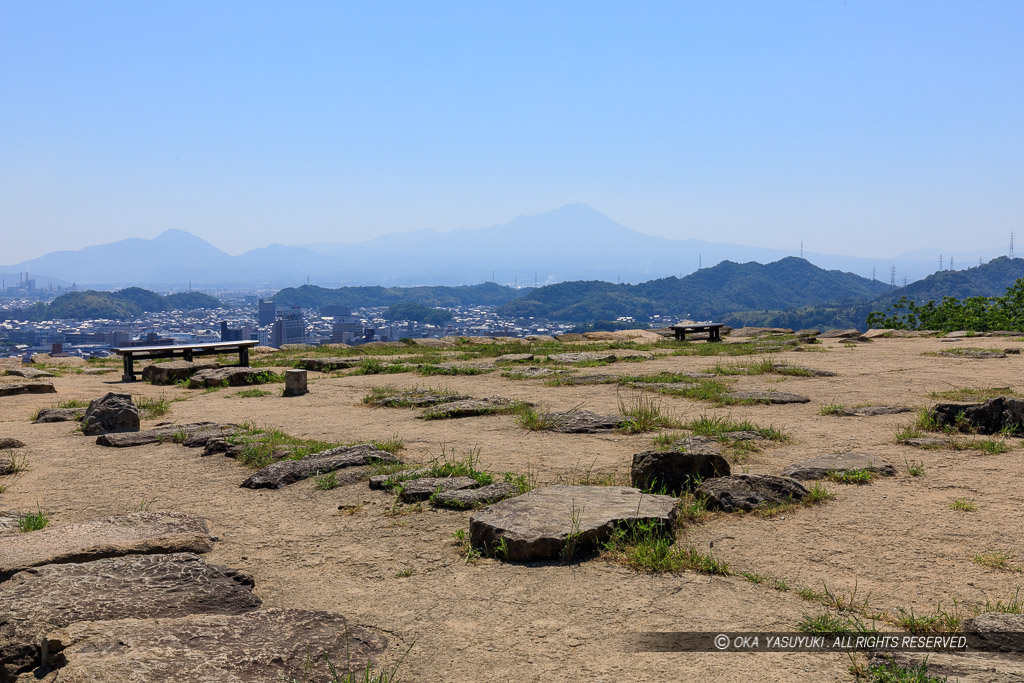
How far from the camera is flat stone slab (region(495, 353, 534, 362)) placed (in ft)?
45.1

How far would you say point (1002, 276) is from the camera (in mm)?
93500

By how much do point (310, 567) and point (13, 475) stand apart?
11.8 feet

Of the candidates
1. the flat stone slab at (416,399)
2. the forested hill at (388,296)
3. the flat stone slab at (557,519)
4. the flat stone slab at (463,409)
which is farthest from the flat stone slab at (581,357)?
the forested hill at (388,296)

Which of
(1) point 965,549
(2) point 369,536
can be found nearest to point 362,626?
(2) point 369,536

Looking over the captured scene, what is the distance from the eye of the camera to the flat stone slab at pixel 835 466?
4.74 m

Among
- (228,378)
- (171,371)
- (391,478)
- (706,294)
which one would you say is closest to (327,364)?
(228,378)

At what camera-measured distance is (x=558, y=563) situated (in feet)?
11.0

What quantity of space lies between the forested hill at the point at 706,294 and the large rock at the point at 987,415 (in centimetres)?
8843

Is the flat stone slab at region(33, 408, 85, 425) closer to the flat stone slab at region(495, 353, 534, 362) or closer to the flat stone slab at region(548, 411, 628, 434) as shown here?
the flat stone slab at region(548, 411, 628, 434)

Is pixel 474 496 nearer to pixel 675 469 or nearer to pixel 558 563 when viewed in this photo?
pixel 558 563

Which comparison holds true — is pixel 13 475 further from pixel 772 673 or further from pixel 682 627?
pixel 772 673

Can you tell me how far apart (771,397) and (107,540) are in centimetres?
693

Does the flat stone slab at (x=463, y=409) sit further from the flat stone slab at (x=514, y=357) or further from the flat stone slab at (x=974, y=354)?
the flat stone slab at (x=974, y=354)

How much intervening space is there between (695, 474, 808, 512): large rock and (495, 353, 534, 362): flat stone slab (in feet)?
31.1
